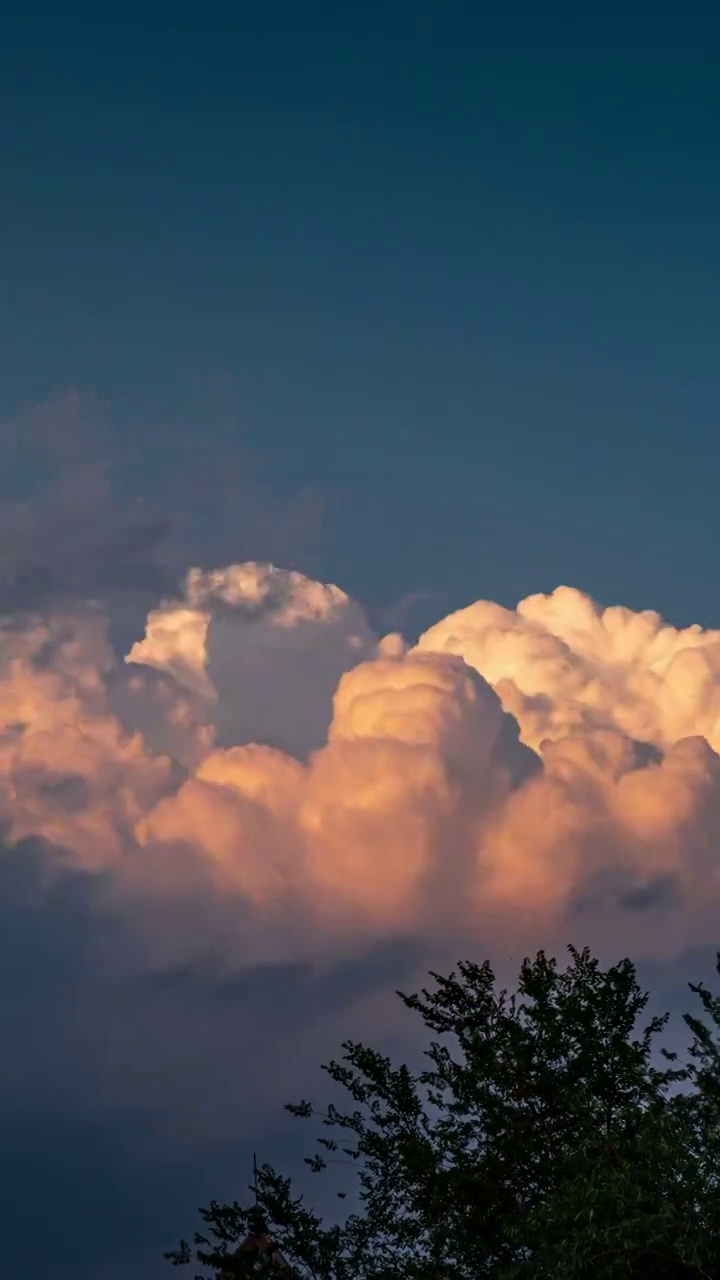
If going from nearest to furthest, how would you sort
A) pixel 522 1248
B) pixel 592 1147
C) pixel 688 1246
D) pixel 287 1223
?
1. pixel 688 1246
2. pixel 592 1147
3. pixel 522 1248
4. pixel 287 1223

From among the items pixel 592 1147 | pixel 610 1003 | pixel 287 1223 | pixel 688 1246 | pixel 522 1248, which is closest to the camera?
pixel 688 1246

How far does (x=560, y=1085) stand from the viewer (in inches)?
1556

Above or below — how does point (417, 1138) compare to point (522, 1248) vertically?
above

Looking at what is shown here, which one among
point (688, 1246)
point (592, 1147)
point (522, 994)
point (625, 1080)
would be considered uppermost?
point (522, 994)

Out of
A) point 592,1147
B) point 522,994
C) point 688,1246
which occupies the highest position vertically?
point 522,994

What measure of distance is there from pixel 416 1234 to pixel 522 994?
688 cm

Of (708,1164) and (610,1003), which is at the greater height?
(610,1003)

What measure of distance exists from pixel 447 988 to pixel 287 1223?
8.80m

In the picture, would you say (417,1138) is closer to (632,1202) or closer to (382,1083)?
(382,1083)

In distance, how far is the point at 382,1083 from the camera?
143 feet

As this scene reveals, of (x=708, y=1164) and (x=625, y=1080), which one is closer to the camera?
(x=708, y=1164)

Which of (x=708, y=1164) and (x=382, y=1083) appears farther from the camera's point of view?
(x=382, y=1083)

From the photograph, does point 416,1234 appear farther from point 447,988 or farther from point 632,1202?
point 632,1202

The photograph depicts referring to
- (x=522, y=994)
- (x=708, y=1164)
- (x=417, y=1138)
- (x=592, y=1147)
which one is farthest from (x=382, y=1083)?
(x=708, y=1164)
